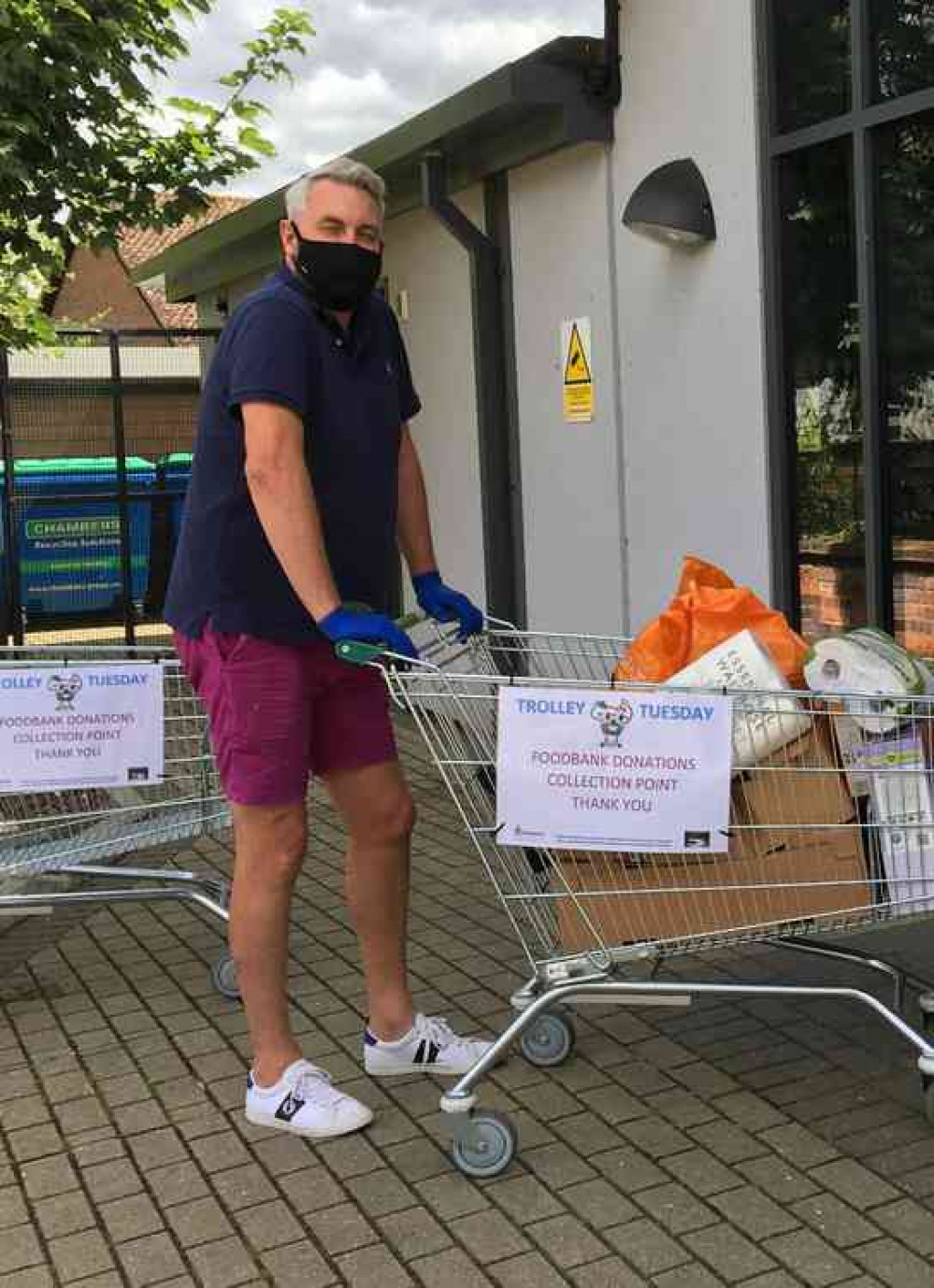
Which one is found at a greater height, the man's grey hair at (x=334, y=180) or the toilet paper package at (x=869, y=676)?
the man's grey hair at (x=334, y=180)

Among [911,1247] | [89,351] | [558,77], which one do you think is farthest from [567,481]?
[89,351]

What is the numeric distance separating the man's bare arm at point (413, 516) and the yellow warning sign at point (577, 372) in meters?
3.27

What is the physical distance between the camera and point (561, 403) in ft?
24.6

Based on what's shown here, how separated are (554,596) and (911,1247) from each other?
5.03 metres

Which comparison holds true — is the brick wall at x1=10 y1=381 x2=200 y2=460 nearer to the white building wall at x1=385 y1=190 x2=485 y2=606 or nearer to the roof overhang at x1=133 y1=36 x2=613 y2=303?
the roof overhang at x1=133 y1=36 x2=613 y2=303

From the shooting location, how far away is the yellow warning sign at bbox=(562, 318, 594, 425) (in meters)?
7.17

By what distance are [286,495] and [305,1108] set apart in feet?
4.74

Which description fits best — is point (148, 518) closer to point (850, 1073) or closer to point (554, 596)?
point (554, 596)

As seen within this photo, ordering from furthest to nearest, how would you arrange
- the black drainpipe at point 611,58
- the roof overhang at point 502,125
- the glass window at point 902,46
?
the roof overhang at point 502,125, the black drainpipe at point 611,58, the glass window at point 902,46

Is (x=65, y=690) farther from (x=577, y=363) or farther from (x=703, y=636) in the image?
(x=577, y=363)

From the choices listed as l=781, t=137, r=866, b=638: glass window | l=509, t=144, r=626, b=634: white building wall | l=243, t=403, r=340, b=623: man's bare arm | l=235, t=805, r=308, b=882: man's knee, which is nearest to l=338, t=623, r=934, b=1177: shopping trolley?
l=243, t=403, r=340, b=623: man's bare arm

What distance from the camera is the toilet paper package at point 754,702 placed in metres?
3.26

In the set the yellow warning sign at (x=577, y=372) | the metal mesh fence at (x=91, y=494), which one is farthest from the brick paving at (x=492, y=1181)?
the metal mesh fence at (x=91, y=494)

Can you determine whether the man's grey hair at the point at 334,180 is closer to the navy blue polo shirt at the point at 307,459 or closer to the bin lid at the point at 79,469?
the navy blue polo shirt at the point at 307,459
